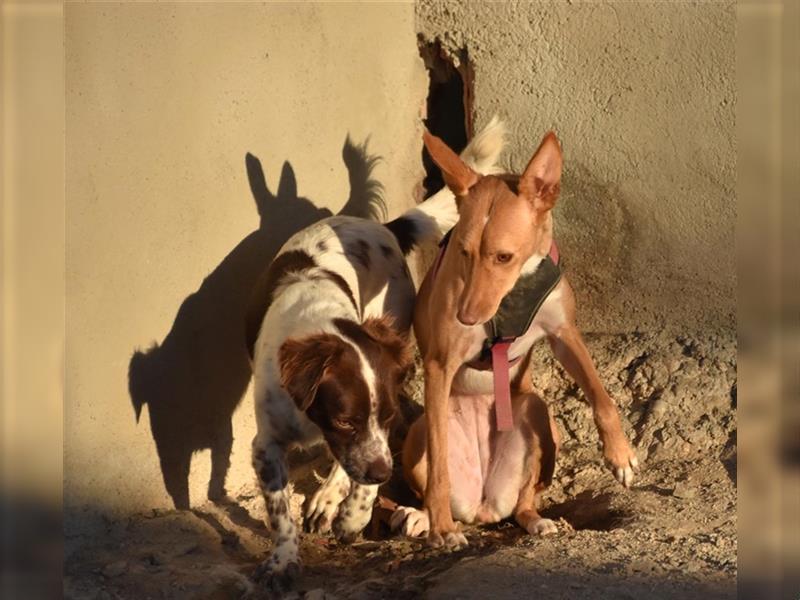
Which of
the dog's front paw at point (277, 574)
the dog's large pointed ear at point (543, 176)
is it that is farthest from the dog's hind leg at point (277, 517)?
the dog's large pointed ear at point (543, 176)

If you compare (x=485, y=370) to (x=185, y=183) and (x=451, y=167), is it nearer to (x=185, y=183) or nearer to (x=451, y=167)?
(x=451, y=167)

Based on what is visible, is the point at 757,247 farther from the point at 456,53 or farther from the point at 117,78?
the point at 456,53

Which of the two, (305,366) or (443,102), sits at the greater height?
(443,102)

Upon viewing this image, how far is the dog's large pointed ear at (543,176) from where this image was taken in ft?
13.5

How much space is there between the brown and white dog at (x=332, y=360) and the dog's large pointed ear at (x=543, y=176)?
2.42 feet

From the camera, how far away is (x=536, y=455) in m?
4.76

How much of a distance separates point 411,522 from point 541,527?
0.52 meters

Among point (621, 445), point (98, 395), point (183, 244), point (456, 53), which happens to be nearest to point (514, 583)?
point (621, 445)

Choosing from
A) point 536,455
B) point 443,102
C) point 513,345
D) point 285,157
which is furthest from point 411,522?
point 443,102

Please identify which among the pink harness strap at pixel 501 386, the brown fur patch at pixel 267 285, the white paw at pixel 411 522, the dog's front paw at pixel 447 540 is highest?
the brown fur patch at pixel 267 285

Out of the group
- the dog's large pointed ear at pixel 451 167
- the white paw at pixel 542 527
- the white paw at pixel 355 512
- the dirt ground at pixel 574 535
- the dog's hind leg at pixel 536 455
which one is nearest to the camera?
the dirt ground at pixel 574 535

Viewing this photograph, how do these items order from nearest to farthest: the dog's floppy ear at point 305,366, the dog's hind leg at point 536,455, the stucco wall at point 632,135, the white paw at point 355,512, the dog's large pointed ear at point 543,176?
the dog's floppy ear at point 305,366
the dog's large pointed ear at point 543,176
the white paw at point 355,512
the dog's hind leg at point 536,455
the stucco wall at point 632,135

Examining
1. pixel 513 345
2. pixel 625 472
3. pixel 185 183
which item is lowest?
pixel 625 472

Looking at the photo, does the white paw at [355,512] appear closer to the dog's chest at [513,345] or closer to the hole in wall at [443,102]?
the dog's chest at [513,345]
